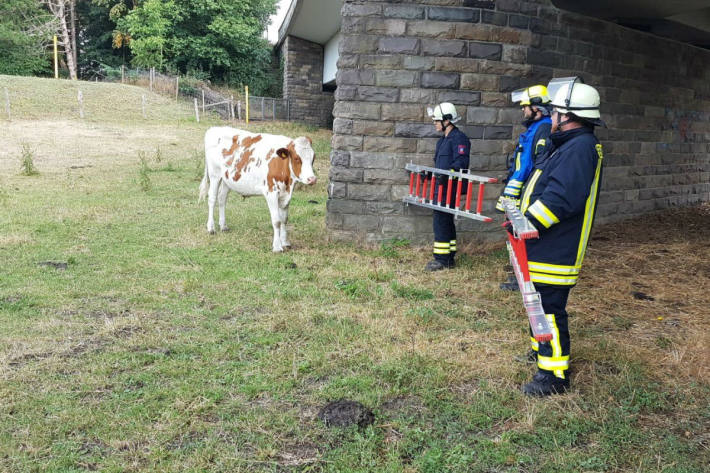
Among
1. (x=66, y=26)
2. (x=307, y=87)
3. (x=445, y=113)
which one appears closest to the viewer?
(x=445, y=113)

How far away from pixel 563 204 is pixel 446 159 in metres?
3.73

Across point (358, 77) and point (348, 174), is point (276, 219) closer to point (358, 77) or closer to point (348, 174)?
point (348, 174)

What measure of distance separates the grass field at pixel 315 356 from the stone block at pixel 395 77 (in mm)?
2362

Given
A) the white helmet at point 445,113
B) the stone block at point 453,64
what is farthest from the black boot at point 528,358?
the stone block at point 453,64

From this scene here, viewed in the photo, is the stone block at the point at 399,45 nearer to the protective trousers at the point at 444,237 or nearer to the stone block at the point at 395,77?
the stone block at the point at 395,77

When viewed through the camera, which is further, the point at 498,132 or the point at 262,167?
the point at 498,132

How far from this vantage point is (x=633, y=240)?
31.6 ft

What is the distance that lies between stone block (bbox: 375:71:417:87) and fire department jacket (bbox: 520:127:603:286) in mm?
4411

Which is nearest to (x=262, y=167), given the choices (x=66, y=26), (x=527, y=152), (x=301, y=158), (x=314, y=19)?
(x=301, y=158)

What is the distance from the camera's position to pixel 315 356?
473 centimetres

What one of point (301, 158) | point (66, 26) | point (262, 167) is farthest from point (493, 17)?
point (66, 26)

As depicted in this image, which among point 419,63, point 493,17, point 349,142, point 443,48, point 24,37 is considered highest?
point 24,37

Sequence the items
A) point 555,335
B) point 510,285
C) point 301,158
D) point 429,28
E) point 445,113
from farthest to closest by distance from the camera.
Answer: point 429,28 → point 301,158 → point 445,113 → point 510,285 → point 555,335

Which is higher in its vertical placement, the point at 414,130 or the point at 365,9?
the point at 365,9
